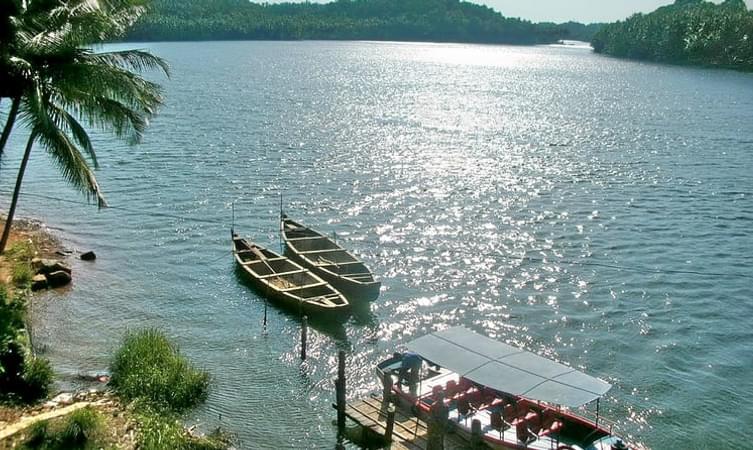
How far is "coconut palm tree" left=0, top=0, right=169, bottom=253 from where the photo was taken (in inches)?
940

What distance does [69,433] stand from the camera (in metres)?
20.5

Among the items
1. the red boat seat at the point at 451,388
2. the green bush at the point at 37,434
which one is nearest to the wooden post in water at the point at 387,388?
the red boat seat at the point at 451,388

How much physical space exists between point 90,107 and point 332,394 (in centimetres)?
1392

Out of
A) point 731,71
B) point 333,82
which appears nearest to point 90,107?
point 333,82

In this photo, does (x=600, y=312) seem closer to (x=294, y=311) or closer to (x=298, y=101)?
(x=294, y=311)

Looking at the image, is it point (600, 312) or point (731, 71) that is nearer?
point (600, 312)

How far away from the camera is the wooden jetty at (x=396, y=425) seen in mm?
22983

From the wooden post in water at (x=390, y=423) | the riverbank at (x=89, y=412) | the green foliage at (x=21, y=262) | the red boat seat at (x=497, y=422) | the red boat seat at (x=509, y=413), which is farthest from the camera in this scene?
the green foliage at (x=21, y=262)

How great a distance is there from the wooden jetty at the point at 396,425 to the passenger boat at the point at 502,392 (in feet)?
1.35

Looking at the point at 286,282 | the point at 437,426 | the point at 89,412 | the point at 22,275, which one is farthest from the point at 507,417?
the point at 22,275

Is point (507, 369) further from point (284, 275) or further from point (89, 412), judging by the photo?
point (284, 275)

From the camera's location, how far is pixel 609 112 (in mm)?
99438

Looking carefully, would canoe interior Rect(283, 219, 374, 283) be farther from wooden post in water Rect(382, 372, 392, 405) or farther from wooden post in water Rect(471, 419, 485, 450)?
wooden post in water Rect(471, 419, 485, 450)

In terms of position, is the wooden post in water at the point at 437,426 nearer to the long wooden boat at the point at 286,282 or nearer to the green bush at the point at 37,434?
the long wooden boat at the point at 286,282
